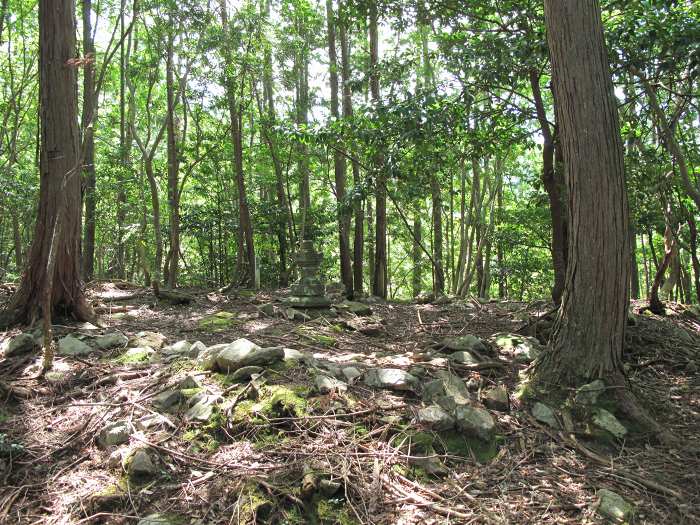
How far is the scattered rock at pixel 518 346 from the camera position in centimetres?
484

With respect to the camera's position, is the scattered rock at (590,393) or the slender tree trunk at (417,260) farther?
the slender tree trunk at (417,260)

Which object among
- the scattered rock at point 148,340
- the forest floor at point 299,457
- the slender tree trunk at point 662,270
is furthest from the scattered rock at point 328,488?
the slender tree trunk at point 662,270

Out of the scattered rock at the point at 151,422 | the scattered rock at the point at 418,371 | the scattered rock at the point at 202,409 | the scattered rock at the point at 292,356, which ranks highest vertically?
the scattered rock at the point at 292,356

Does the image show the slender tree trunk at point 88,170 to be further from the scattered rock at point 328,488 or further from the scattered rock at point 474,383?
the scattered rock at point 328,488

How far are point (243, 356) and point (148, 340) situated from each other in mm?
1711

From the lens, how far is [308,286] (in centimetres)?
755

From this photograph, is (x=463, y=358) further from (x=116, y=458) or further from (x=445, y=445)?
(x=116, y=458)

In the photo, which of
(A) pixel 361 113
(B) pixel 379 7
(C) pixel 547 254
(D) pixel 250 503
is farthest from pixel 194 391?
(C) pixel 547 254

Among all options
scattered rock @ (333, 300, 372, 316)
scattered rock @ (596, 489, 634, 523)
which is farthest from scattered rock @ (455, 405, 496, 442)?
scattered rock @ (333, 300, 372, 316)

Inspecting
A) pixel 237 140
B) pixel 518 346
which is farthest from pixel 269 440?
pixel 237 140

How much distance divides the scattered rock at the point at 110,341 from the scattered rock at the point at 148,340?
3.3 inches

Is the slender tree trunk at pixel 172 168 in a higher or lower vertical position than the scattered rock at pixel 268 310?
higher

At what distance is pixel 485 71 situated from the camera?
614 centimetres

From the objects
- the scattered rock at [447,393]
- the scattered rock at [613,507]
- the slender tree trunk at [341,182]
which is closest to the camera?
the scattered rock at [613,507]
